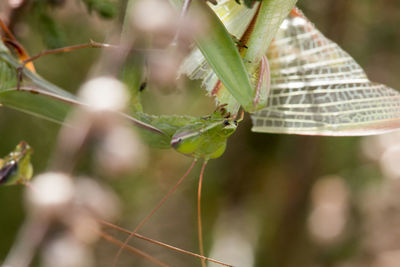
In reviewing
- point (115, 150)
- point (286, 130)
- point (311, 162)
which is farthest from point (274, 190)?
point (115, 150)

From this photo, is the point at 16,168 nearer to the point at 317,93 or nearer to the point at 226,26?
the point at 226,26

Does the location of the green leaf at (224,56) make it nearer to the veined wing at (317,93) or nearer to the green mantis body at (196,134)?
the green mantis body at (196,134)

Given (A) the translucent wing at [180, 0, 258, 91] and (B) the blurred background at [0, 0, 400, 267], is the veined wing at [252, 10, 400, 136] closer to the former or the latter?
(A) the translucent wing at [180, 0, 258, 91]

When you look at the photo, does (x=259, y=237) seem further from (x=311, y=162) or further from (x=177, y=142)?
(x=177, y=142)

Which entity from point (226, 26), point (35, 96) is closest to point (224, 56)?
point (226, 26)

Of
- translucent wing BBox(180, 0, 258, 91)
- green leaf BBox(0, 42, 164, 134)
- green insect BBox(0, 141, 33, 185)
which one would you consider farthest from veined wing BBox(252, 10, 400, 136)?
green insect BBox(0, 141, 33, 185)
